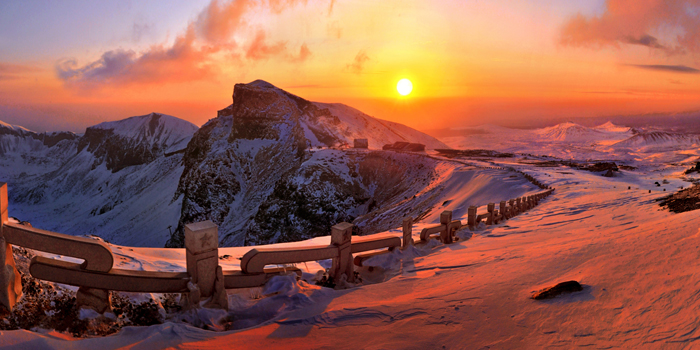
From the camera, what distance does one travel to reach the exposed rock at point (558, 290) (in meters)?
5.26

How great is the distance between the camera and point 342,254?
6910 mm

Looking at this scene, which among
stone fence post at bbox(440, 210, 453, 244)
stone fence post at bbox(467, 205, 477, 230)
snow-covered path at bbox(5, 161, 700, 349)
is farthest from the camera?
stone fence post at bbox(467, 205, 477, 230)

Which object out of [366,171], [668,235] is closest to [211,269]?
[668,235]

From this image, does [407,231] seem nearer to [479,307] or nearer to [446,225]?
[446,225]

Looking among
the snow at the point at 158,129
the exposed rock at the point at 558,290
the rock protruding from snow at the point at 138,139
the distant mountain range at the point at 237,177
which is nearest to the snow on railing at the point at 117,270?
the exposed rock at the point at 558,290

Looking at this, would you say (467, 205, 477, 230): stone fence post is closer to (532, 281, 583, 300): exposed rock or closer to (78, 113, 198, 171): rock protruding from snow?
(532, 281, 583, 300): exposed rock

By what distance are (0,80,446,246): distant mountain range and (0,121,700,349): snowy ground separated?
25.8 m

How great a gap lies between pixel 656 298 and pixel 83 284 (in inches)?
316

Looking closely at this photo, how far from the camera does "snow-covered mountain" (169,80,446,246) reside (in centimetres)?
4672

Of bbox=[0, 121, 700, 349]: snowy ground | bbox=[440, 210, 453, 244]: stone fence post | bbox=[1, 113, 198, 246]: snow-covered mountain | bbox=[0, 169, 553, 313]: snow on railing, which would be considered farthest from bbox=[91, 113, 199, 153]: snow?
bbox=[0, 121, 700, 349]: snowy ground

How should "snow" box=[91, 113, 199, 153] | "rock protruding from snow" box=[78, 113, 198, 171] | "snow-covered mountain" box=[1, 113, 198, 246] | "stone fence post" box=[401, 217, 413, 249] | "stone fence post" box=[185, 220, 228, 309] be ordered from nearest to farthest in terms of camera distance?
1. "stone fence post" box=[185, 220, 228, 309]
2. "stone fence post" box=[401, 217, 413, 249]
3. "snow-covered mountain" box=[1, 113, 198, 246]
4. "rock protruding from snow" box=[78, 113, 198, 171]
5. "snow" box=[91, 113, 199, 153]

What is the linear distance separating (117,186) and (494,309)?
15331cm

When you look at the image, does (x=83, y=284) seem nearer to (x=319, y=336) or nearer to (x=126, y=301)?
(x=126, y=301)

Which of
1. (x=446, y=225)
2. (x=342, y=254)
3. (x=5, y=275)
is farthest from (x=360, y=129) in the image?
(x=5, y=275)
